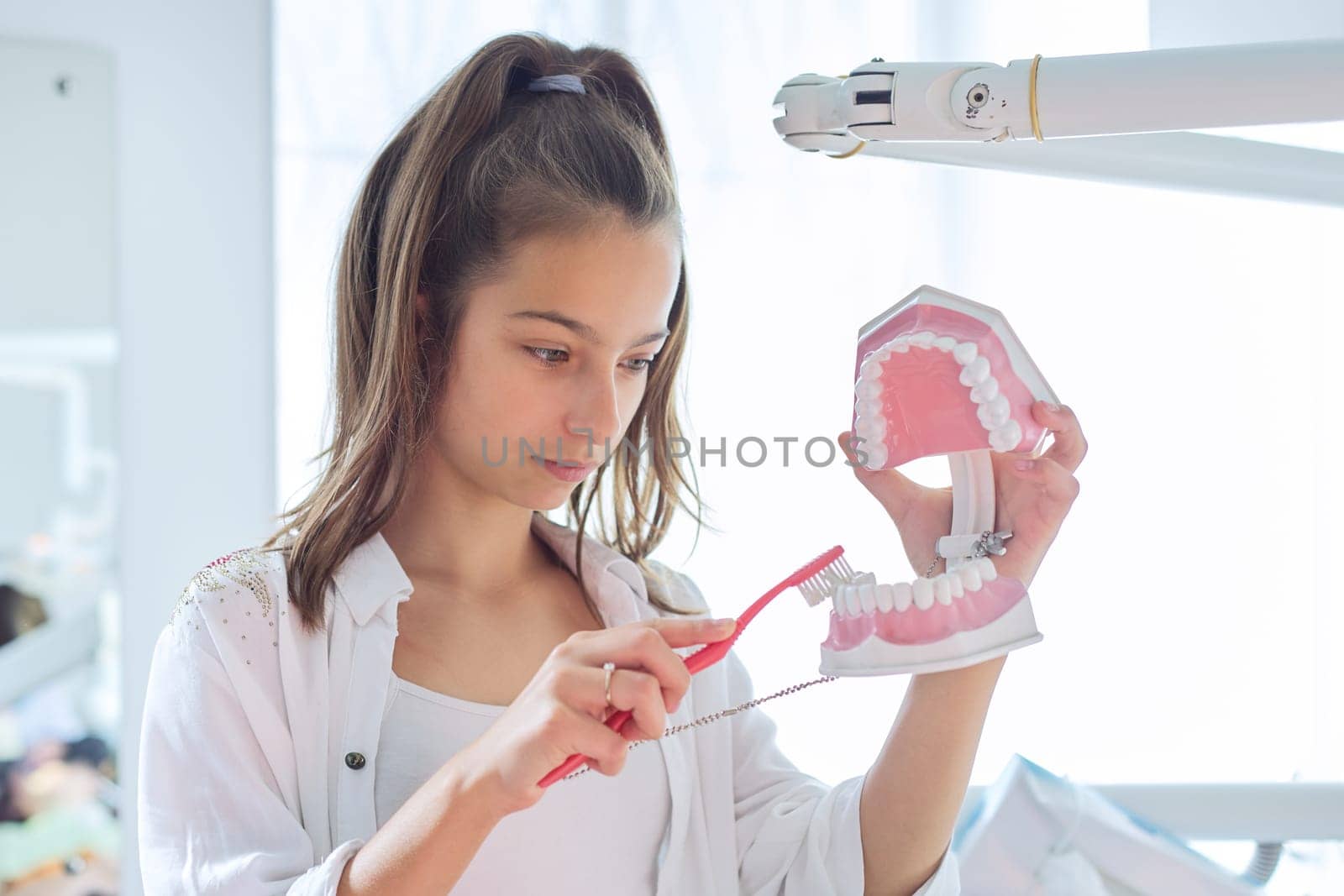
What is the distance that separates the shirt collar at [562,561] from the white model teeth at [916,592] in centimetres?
41

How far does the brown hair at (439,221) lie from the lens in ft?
3.14

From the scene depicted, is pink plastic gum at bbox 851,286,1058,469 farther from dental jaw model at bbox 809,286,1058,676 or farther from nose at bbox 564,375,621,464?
nose at bbox 564,375,621,464

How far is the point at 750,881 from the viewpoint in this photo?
40.8 inches

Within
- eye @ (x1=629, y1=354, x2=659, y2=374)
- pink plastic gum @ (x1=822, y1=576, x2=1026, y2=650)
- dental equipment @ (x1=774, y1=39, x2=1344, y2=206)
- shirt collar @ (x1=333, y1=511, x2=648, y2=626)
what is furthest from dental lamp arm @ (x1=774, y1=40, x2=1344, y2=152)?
shirt collar @ (x1=333, y1=511, x2=648, y2=626)

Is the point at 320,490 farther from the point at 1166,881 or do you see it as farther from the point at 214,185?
the point at 214,185

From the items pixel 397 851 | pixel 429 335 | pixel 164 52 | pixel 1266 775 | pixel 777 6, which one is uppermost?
pixel 777 6

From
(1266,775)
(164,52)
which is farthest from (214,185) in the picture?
(1266,775)

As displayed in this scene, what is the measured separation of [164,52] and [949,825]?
4.97 ft

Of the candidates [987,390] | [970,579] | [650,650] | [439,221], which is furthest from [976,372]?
[439,221]

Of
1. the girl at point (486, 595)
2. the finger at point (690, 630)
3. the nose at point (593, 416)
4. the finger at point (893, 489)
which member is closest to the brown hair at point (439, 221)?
the girl at point (486, 595)

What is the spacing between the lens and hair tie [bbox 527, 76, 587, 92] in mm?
1039

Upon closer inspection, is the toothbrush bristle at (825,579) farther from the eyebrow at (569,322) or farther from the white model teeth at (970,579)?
the eyebrow at (569,322)

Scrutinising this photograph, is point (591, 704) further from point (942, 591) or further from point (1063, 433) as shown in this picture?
point (1063, 433)

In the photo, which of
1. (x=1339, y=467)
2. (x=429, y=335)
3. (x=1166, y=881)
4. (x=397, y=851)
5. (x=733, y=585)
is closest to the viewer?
(x=397, y=851)
